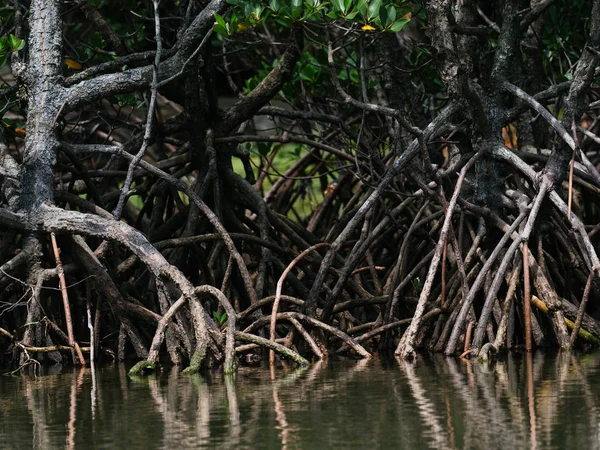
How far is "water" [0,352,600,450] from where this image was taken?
14.9ft

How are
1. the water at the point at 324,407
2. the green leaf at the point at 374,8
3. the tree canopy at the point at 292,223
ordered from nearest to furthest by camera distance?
the water at the point at 324,407 < the green leaf at the point at 374,8 < the tree canopy at the point at 292,223

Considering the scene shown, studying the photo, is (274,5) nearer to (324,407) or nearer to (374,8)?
(374,8)

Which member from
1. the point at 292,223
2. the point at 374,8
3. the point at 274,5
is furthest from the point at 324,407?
the point at 292,223

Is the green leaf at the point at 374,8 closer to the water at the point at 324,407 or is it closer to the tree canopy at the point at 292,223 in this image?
the tree canopy at the point at 292,223

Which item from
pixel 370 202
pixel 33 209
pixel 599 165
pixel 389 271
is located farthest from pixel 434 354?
pixel 599 165

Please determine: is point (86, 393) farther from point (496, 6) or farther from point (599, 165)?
point (599, 165)

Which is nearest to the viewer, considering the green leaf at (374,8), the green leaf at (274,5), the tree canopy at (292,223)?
the green leaf at (374,8)

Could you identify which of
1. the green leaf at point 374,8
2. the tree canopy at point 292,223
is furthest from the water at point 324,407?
the green leaf at point 374,8

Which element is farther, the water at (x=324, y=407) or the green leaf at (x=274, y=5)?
the green leaf at (x=274, y=5)

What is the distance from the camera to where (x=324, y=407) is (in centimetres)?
→ 533

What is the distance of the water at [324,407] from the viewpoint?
454cm

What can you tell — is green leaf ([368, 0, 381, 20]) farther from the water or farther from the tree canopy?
the water

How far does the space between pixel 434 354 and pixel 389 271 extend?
1731 millimetres

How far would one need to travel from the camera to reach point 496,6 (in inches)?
383
